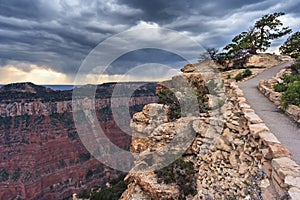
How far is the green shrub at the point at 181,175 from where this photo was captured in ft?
20.7

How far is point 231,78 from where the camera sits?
1642 cm

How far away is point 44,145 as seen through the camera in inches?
2021

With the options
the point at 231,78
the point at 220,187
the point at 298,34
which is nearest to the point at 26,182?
the point at 231,78

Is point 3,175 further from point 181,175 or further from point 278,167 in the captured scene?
point 278,167

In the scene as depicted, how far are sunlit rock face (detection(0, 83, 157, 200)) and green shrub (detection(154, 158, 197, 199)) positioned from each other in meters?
35.2

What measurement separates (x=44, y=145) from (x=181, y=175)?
5311 centimetres

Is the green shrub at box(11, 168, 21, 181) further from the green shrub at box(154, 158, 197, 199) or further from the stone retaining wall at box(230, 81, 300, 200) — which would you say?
the stone retaining wall at box(230, 81, 300, 200)

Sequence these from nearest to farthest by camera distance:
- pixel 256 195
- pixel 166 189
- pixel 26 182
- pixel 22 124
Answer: pixel 256 195 → pixel 166 189 → pixel 26 182 → pixel 22 124

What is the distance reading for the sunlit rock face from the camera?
4431 centimetres

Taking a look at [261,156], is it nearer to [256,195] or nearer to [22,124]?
[256,195]

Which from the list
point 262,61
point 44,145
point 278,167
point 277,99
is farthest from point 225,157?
point 44,145

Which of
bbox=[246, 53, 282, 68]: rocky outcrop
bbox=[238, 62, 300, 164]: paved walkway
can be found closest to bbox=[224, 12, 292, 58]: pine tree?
bbox=[246, 53, 282, 68]: rocky outcrop

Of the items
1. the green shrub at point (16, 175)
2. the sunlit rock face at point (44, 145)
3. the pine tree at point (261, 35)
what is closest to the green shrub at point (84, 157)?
the sunlit rock face at point (44, 145)

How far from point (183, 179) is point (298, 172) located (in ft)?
13.3
